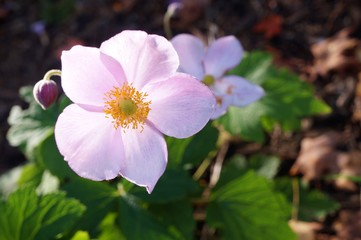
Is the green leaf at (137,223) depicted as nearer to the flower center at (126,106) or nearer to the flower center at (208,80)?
the flower center at (126,106)

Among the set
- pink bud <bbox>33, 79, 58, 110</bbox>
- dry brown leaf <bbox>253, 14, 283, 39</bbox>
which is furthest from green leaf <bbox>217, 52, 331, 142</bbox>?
pink bud <bbox>33, 79, 58, 110</bbox>

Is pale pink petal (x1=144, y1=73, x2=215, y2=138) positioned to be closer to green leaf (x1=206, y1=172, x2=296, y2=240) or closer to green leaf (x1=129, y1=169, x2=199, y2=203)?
green leaf (x1=129, y1=169, x2=199, y2=203)

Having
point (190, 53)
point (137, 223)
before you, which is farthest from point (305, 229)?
point (190, 53)

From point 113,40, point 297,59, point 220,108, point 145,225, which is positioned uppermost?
point 113,40

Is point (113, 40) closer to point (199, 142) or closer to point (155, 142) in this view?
point (155, 142)

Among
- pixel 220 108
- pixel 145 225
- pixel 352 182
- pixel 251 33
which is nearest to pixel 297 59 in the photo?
pixel 251 33

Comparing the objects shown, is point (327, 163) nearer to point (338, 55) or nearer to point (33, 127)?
point (338, 55)

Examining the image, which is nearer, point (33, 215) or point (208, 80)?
point (33, 215)

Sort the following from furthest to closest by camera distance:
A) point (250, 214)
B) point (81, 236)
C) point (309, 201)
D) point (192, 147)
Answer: point (309, 201)
point (250, 214)
point (192, 147)
point (81, 236)
